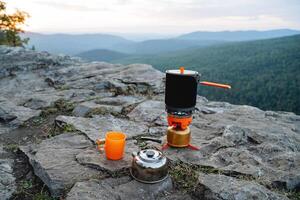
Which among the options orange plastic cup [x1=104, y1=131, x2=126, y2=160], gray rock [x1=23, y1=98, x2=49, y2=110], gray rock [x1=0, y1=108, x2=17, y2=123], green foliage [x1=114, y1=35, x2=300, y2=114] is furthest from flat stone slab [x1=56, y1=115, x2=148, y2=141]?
green foliage [x1=114, y1=35, x2=300, y2=114]

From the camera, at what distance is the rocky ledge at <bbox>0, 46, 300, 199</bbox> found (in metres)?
2.86

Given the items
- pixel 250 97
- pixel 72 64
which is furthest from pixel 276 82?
pixel 72 64

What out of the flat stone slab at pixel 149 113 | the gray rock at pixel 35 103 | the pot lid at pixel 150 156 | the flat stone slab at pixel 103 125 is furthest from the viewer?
the gray rock at pixel 35 103

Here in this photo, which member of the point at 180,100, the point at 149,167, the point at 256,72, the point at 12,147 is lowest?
the point at 256,72

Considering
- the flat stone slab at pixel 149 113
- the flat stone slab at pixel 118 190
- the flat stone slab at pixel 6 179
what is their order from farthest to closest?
the flat stone slab at pixel 149 113 → the flat stone slab at pixel 6 179 → the flat stone slab at pixel 118 190

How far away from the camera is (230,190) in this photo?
2781 millimetres

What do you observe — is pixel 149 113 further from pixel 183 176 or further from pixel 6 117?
pixel 6 117

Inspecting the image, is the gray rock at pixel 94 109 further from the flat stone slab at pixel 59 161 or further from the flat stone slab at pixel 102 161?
the flat stone slab at pixel 102 161

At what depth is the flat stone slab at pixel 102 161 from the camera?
122 inches

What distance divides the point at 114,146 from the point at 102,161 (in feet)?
0.72

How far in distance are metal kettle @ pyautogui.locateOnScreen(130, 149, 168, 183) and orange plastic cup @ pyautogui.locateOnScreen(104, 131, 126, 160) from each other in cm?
32

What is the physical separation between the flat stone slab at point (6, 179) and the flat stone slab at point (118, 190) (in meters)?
0.67

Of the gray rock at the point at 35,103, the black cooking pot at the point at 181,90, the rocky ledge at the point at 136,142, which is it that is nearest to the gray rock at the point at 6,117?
the rocky ledge at the point at 136,142

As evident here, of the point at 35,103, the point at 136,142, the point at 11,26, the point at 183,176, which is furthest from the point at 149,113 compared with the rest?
the point at 11,26
